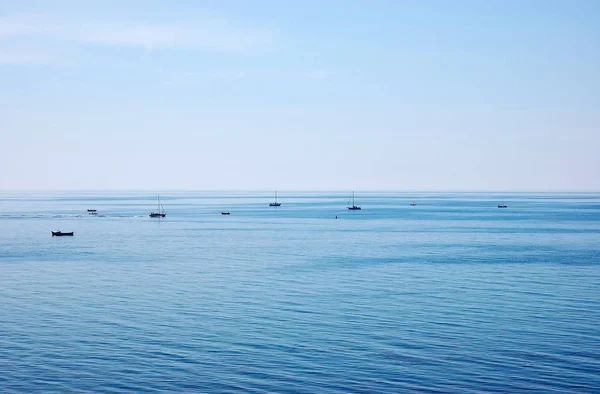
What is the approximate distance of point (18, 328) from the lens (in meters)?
46.7

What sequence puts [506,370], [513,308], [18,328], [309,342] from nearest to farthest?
[506,370] < [309,342] < [18,328] < [513,308]

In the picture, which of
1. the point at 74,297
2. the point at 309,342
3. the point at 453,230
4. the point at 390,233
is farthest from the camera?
the point at 453,230

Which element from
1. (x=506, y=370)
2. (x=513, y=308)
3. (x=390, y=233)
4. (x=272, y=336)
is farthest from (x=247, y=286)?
(x=390, y=233)

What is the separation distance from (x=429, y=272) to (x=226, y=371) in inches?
1812

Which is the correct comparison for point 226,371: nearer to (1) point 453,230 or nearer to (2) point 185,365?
(2) point 185,365

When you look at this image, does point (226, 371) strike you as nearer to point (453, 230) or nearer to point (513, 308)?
point (513, 308)

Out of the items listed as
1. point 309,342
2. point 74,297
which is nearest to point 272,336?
point 309,342

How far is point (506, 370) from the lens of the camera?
35.8m

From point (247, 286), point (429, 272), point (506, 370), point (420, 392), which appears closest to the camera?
point (420, 392)

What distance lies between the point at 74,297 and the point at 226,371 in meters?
29.5

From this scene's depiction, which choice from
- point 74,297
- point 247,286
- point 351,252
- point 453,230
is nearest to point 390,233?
point 453,230

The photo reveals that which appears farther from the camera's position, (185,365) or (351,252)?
(351,252)

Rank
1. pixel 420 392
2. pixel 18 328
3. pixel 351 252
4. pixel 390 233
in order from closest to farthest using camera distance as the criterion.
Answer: pixel 420 392, pixel 18 328, pixel 351 252, pixel 390 233

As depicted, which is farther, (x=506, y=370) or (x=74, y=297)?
(x=74, y=297)
